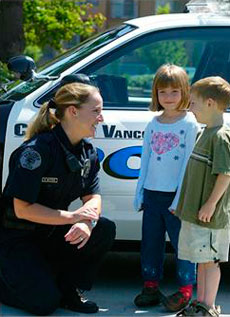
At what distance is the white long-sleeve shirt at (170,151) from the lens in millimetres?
4488

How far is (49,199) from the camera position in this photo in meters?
4.39

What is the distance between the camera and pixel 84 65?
490 centimetres

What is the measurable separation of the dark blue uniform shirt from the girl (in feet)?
1.06

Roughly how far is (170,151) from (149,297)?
0.90 metres

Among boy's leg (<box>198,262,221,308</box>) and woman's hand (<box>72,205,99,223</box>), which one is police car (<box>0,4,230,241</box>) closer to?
woman's hand (<box>72,205,99,223</box>)

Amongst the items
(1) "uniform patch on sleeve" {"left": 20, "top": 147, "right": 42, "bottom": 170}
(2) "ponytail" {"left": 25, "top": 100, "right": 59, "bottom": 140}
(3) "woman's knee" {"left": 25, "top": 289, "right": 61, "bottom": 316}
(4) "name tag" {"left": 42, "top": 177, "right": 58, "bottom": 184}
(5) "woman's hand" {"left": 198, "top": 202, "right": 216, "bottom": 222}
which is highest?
(2) "ponytail" {"left": 25, "top": 100, "right": 59, "bottom": 140}

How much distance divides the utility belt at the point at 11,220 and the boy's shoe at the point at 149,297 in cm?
80

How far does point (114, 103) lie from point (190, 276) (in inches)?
47.6

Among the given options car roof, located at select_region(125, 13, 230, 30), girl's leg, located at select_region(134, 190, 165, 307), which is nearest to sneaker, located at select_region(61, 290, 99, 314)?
girl's leg, located at select_region(134, 190, 165, 307)

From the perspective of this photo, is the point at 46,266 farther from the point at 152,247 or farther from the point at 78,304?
the point at 152,247

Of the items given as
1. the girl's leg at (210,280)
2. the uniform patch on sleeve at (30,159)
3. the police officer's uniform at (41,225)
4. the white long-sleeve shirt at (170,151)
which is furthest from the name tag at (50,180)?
the girl's leg at (210,280)

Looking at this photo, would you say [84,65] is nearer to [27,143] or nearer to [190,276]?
[27,143]

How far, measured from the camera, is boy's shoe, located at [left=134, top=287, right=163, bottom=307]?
464 cm

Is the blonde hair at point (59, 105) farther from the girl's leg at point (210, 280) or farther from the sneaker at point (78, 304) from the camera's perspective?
the girl's leg at point (210, 280)
